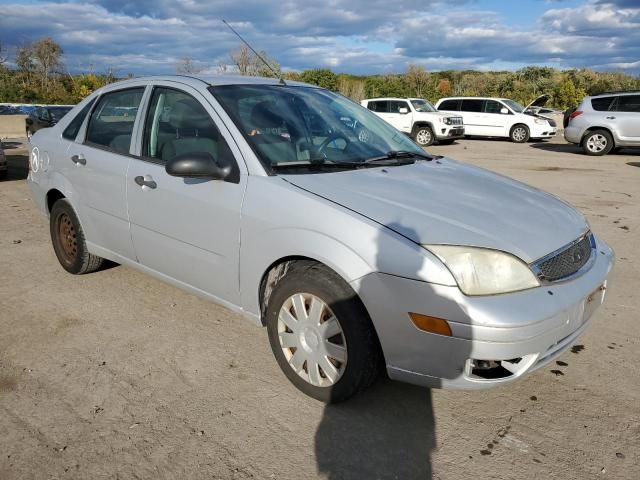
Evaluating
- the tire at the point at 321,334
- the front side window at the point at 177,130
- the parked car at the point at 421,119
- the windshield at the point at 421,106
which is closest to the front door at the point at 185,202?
the front side window at the point at 177,130

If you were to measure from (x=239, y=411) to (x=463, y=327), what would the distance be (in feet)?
4.12

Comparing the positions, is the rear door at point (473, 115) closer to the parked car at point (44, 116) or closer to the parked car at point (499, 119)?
the parked car at point (499, 119)

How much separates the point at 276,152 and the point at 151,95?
120 cm

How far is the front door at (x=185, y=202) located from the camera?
3.10 m

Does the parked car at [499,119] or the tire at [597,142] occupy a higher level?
the parked car at [499,119]

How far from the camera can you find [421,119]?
19.7 meters

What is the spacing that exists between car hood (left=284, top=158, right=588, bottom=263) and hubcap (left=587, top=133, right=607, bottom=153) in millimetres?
14168

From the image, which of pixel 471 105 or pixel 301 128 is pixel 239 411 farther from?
pixel 471 105

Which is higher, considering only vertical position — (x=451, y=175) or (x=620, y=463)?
(x=451, y=175)

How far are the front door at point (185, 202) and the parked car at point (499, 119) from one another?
1906 centimetres

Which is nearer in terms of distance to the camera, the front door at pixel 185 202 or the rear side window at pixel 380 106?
the front door at pixel 185 202

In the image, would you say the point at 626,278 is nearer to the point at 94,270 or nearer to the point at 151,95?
the point at 151,95

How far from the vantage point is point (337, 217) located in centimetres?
260

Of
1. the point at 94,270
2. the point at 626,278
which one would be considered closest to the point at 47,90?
the point at 94,270
